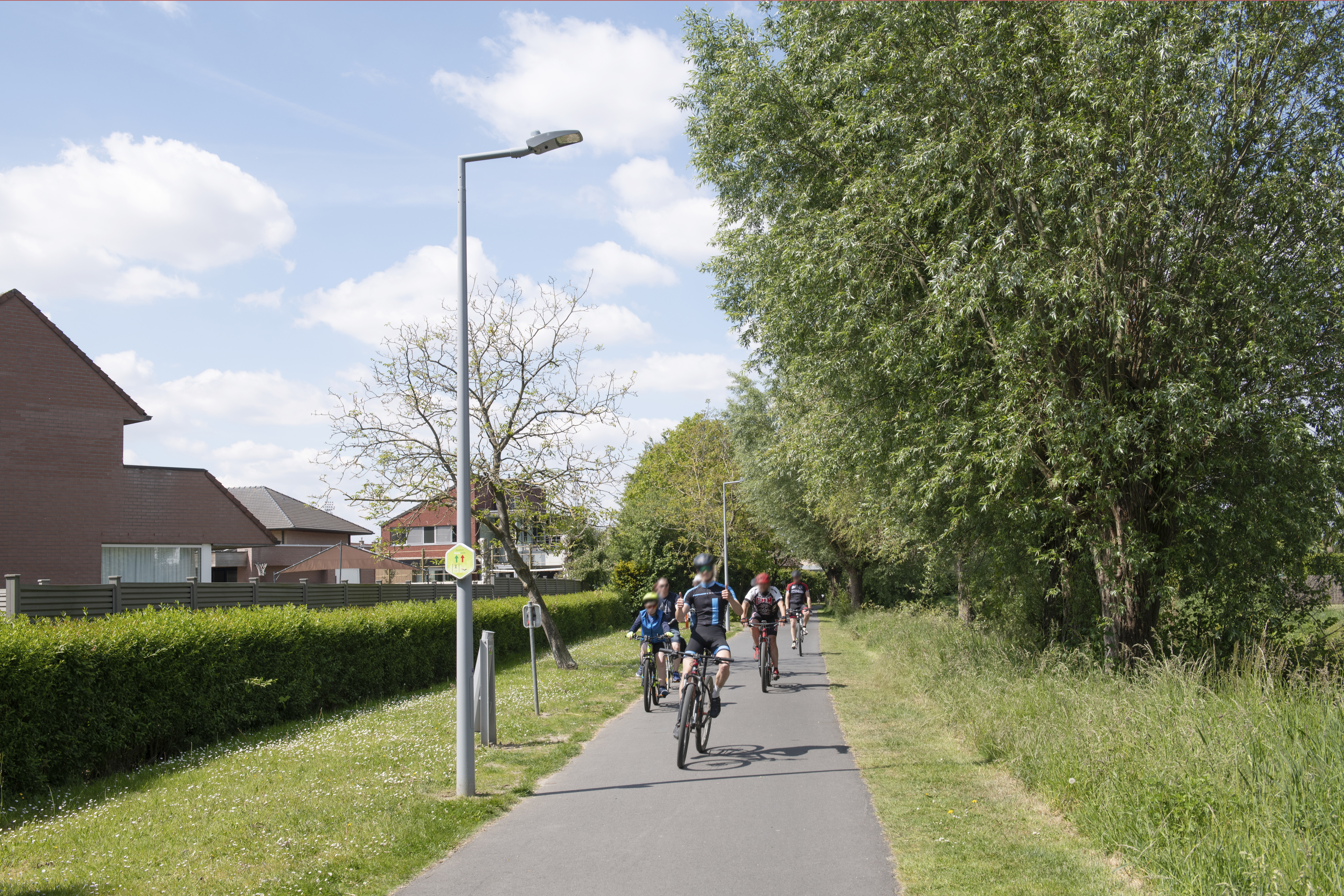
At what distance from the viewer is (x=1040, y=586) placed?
15375 mm

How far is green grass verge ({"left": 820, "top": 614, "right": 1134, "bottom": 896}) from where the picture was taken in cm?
539

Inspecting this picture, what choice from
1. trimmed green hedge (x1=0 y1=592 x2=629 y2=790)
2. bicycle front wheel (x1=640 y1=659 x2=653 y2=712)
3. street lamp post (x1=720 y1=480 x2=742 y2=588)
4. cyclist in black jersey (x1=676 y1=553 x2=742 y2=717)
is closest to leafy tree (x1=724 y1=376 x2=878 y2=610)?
street lamp post (x1=720 y1=480 x2=742 y2=588)

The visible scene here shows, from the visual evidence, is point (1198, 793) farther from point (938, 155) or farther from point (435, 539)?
point (435, 539)

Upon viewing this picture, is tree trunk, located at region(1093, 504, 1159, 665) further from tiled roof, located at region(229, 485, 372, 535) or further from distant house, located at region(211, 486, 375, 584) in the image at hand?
tiled roof, located at region(229, 485, 372, 535)

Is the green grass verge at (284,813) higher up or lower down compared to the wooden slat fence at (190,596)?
lower down

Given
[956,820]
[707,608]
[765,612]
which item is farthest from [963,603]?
[956,820]

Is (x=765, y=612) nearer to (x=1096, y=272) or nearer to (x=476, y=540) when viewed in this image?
(x=1096, y=272)

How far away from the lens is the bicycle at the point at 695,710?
8922 millimetres

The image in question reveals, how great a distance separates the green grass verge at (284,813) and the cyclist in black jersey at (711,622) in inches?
67.5

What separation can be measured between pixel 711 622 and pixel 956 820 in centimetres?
365

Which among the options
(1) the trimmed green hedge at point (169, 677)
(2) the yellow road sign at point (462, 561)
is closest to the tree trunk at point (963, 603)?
(1) the trimmed green hedge at point (169, 677)

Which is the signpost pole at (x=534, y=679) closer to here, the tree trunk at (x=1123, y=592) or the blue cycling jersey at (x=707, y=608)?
the blue cycling jersey at (x=707, y=608)

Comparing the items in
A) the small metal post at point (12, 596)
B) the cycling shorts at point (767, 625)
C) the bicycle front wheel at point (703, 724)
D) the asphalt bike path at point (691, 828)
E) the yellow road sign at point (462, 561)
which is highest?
the yellow road sign at point (462, 561)

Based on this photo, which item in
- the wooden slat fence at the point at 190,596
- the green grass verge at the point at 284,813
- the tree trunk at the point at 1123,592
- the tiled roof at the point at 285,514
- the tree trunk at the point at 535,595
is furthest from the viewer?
the tiled roof at the point at 285,514
